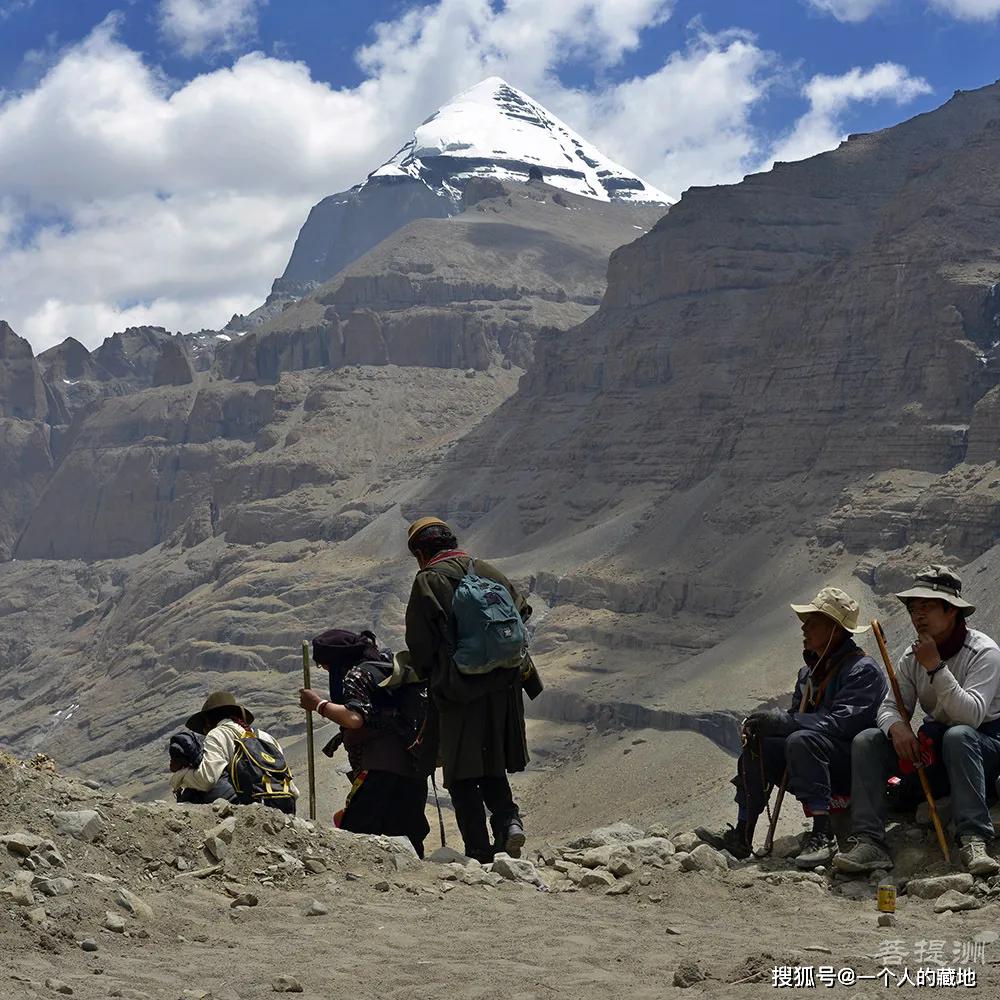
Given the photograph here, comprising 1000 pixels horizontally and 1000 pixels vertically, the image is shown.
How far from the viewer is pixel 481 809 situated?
46.0ft

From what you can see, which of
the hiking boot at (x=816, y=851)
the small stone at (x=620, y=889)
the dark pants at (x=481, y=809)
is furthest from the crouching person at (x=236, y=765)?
the hiking boot at (x=816, y=851)

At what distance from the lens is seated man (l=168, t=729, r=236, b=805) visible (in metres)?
13.6

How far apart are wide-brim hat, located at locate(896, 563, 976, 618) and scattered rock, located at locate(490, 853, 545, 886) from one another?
3333 mm

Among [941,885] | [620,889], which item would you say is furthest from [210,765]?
[941,885]

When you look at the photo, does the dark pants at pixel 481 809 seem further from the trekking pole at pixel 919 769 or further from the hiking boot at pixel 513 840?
the trekking pole at pixel 919 769

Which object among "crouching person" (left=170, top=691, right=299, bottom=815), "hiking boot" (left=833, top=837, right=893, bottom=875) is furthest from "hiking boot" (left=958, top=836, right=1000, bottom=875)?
"crouching person" (left=170, top=691, right=299, bottom=815)

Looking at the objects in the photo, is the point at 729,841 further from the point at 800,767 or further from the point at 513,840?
the point at 513,840

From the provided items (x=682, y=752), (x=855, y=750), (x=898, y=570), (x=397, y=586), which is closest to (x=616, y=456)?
(x=397, y=586)

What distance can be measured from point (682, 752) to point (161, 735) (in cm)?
7854

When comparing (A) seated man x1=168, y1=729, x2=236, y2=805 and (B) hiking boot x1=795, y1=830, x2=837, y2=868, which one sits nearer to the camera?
(B) hiking boot x1=795, y1=830, x2=837, y2=868

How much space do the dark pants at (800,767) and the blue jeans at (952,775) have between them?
0.31 metres

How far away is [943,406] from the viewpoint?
124 metres

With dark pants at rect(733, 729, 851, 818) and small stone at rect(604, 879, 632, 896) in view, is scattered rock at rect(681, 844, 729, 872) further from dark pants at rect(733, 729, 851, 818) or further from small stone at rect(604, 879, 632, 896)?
small stone at rect(604, 879, 632, 896)

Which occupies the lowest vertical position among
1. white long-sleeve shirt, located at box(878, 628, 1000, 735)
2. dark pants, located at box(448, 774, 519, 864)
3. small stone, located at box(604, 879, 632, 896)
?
small stone, located at box(604, 879, 632, 896)
